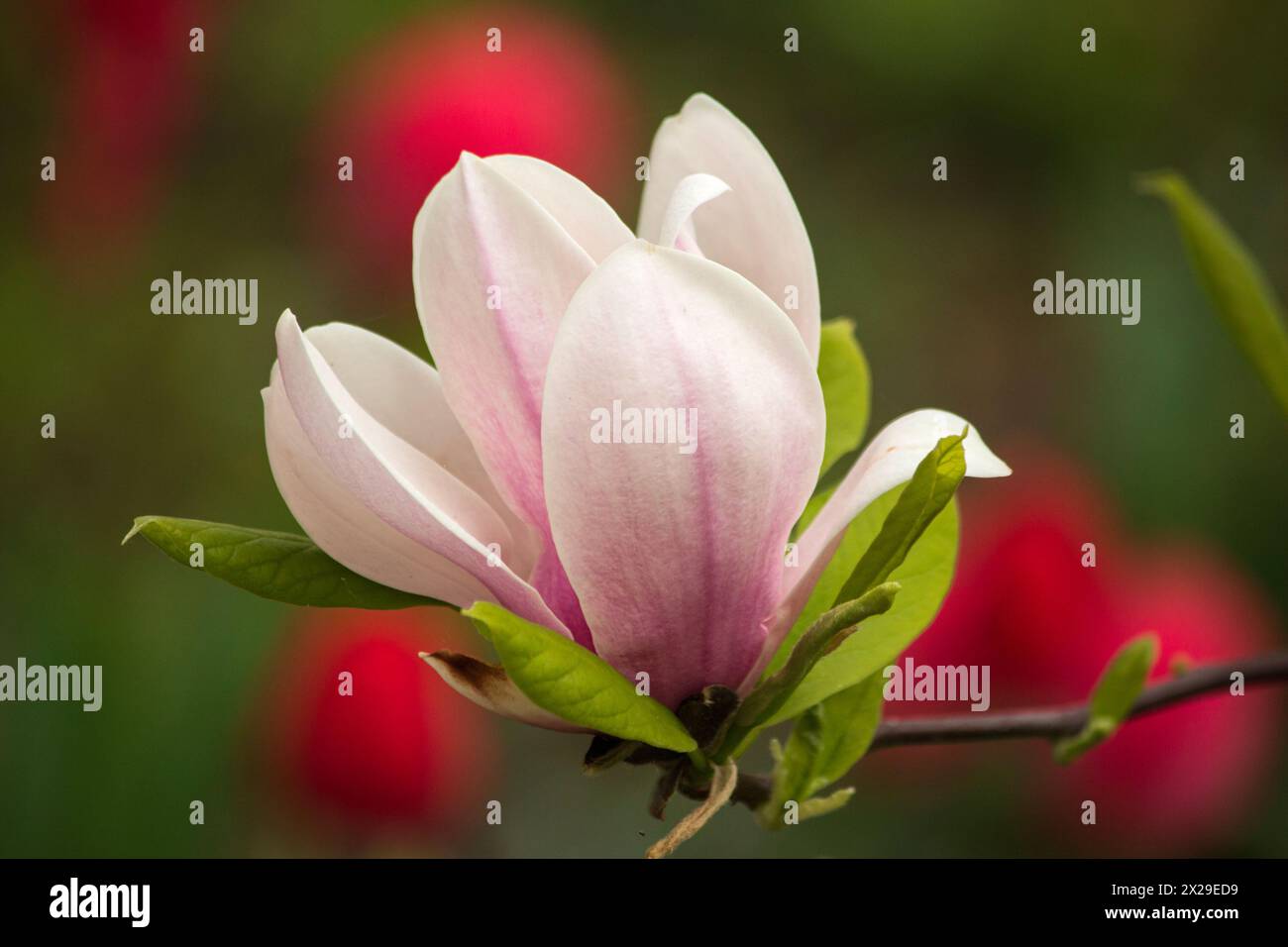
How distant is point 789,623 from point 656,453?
0.25ft

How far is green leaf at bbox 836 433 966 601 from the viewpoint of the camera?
1.18ft

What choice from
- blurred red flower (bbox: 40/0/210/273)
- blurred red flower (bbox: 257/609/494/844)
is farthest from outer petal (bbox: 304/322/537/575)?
blurred red flower (bbox: 40/0/210/273)

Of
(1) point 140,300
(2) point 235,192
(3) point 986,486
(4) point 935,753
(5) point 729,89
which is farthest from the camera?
(5) point 729,89

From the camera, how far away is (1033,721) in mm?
503

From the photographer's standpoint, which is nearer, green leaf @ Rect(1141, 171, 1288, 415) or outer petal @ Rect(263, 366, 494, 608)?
outer petal @ Rect(263, 366, 494, 608)

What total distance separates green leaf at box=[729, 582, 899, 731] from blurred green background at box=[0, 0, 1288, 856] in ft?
2.05

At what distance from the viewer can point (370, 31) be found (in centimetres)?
140

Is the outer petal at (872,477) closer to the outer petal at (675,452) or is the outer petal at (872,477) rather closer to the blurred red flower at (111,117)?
the outer petal at (675,452)

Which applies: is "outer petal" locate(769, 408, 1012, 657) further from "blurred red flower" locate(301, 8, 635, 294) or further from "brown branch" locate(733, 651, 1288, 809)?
"blurred red flower" locate(301, 8, 635, 294)

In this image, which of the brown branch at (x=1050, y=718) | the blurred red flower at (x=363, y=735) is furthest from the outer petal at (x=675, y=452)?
the blurred red flower at (x=363, y=735)

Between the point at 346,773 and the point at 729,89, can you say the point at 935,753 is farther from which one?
the point at 729,89

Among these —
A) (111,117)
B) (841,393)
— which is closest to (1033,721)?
(841,393)

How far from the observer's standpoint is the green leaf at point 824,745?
0.44 metres
